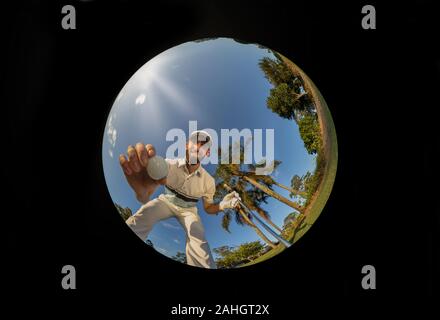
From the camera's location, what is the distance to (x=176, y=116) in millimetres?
8164

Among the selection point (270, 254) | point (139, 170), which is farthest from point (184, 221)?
point (270, 254)

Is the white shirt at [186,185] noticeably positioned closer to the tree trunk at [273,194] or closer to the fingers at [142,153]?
the fingers at [142,153]

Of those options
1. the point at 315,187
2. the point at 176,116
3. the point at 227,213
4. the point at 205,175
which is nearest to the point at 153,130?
the point at 176,116

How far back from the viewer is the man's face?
8188 millimetres

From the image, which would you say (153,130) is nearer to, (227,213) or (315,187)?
(227,213)

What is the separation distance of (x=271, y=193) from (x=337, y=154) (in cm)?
153

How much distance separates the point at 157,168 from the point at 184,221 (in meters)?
0.87

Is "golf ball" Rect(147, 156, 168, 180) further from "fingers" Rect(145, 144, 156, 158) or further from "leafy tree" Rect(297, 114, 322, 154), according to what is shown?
"leafy tree" Rect(297, 114, 322, 154)

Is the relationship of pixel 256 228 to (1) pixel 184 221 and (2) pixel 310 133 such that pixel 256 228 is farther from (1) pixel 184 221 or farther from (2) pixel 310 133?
(2) pixel 310 133

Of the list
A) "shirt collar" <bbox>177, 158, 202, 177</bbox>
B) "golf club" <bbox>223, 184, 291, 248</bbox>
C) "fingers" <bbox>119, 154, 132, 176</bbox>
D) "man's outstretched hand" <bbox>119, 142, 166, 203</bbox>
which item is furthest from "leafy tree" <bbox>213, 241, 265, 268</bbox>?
"fingers" <bbox>119, 154, 132, 176</bbox>

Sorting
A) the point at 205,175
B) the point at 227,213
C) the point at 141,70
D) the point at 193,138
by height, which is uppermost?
the point at 141,70

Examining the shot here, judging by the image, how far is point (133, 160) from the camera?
27.6 feet

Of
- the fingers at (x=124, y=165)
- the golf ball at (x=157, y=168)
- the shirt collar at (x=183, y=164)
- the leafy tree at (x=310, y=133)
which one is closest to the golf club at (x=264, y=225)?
the shirt collar at (x=183, y=164)

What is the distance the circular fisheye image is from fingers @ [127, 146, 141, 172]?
0.05 feet
